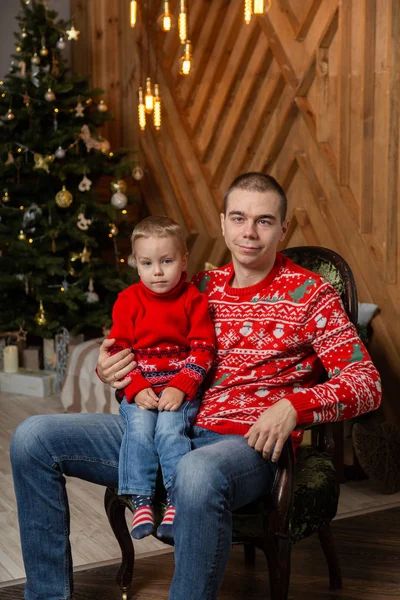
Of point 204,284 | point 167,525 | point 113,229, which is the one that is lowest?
point 167,525

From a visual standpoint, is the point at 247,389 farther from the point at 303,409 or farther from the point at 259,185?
the point at 259,185

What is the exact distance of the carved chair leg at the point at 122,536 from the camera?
238cm

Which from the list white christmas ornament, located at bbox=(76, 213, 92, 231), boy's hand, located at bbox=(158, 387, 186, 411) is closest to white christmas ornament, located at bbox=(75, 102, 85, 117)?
white christmas ornament, located at bbox=(76, 213, 92, 231)

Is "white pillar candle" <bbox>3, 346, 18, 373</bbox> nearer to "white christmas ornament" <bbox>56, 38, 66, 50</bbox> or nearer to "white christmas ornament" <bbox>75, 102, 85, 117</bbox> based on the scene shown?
"white christmas ornament" <bbox>75, 102, 85, 117</bbox>

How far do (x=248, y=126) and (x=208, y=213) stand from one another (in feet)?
2.43

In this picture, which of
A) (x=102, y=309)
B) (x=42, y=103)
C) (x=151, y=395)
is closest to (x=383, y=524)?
(x=151, y=395)

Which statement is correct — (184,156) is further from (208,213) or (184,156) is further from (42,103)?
(42,103)

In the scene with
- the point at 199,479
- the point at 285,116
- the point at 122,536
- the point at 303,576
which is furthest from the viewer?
the point at 285,116

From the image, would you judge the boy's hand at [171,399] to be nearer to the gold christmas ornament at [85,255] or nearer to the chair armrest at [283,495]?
the chair armrest at [283,495]

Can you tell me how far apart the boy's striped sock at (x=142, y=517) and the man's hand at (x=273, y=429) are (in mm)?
311

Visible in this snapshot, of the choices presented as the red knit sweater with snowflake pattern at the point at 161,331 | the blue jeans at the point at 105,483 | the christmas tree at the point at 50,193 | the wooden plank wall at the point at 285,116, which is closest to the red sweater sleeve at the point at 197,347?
the red knit sweater with snowflake pattern at the point at 161,331

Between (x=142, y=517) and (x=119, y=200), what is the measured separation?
332 cm

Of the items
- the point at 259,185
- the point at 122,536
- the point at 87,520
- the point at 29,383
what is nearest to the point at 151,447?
the point at 122,536

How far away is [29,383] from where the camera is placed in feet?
16.8
